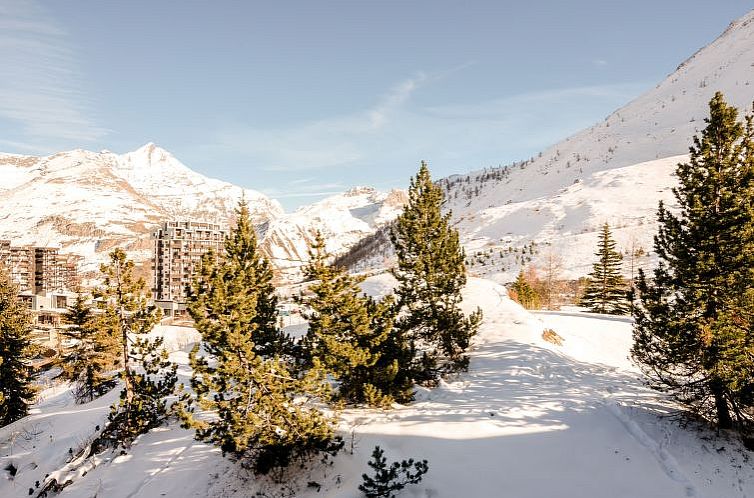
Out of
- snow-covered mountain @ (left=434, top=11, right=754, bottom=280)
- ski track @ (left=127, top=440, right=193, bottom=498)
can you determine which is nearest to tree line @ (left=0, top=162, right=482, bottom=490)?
ski track @ (left=127, top=440, right=193, bottom=498)

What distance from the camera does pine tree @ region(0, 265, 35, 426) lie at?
25.3m

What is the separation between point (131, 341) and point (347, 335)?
27.8ft

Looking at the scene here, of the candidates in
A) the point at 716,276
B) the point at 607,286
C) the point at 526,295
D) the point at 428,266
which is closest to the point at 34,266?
the point at 526,295

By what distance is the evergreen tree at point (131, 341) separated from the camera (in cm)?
1499

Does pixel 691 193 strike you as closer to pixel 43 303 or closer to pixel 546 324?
pixel 546 324

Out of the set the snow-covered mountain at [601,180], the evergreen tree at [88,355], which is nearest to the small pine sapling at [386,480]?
the evergreen tree at [88,355]

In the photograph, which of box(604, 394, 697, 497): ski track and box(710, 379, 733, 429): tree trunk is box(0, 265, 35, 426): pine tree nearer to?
box(604, 394, 697, 497): ski track

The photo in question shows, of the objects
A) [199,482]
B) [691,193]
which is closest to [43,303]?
[199,482]

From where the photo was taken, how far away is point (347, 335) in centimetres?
1391

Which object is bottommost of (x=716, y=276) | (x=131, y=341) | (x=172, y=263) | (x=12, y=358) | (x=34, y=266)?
(x=12, y=358)

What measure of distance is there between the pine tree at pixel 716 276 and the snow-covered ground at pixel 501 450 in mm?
2206

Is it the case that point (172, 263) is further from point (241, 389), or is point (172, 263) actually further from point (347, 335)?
point (241, 389)

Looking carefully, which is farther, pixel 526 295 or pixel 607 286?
pixel 607 286

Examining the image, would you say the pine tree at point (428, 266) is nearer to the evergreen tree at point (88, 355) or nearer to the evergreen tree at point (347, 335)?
the evergreen tree at point (347, 335)
